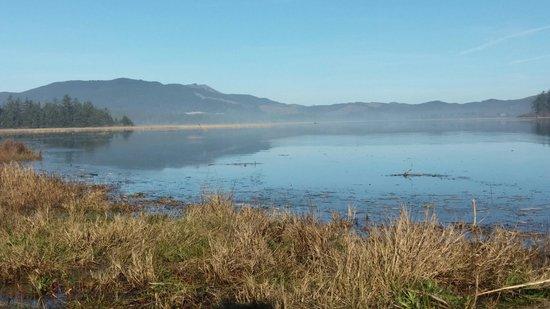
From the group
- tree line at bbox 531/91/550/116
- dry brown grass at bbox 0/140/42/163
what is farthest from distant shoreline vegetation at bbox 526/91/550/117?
dry brown grass at bbox 0/140/42/163

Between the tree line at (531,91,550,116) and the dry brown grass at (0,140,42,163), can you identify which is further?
the tree line at (531,91,550,116)

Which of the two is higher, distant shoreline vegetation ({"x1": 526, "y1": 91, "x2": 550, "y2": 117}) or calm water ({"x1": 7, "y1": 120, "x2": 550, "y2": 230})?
distant shoreline vegetation ({"x1": 526, "y1": 91, "x2": 550, "y2": 117})

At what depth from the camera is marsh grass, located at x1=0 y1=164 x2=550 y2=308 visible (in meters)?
6.14

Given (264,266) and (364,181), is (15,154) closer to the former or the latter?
(364,181)

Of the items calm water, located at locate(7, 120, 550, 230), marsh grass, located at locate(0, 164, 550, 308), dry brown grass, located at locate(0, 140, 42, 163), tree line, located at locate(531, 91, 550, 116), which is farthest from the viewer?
tree line, located at locate(531, 91, 550, 116)

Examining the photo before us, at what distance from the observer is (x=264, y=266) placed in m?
A: 7.63

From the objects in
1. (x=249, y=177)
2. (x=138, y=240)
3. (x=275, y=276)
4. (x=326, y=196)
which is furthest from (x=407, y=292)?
(x=249, y=177)

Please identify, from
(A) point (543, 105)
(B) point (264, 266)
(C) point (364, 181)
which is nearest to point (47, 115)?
(C) point (364, 181)

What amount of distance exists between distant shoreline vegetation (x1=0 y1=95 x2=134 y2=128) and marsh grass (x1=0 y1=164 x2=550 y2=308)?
483ft

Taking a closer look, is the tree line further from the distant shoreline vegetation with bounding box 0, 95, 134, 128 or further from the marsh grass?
the marsh grass

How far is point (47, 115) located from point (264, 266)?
506 ft

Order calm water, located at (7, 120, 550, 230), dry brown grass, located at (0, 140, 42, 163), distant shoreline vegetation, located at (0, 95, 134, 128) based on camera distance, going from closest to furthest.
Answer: calm water, located at (7, 120, 550, 230)
dry brown grass, located at (0, 140, 42, 163)
distant shoreline vegetation, located at (0, 95, 134, 128)

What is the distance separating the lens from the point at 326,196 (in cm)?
1966

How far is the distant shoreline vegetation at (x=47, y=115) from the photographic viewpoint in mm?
138750
